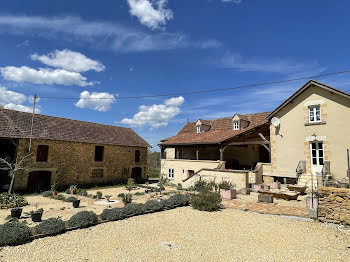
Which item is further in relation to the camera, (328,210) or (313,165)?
(313,165)

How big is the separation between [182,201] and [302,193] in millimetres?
8347

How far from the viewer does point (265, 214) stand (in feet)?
32.0

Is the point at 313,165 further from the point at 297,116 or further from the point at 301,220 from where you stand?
the point at 301,220

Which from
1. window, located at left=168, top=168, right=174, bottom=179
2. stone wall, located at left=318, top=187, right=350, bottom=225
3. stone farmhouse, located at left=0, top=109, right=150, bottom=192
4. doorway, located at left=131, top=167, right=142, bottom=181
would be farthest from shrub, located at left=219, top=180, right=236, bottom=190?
doorway, located at left=131, top=167, right=142, bottom=181

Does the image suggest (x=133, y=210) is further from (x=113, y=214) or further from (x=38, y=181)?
(x=38, y=181)

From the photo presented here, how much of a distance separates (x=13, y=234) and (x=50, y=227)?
1.05 metres

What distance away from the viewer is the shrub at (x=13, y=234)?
6.11m

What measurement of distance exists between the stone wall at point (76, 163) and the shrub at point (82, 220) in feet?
39.2

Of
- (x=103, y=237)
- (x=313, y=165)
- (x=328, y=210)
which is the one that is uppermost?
(x=313, y=165)

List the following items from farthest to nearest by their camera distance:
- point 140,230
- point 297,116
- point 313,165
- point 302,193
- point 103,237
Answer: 1. point 297,116
2. point 313,165
3. point 302,193
4. point 140,230
5. point 103,237

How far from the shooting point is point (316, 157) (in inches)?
605

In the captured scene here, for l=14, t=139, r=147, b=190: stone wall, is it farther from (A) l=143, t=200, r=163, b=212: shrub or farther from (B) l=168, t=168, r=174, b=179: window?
(A) l=143, t=200, r=163, b=212: shrub

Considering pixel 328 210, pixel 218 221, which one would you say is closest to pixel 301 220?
pixel 328 210

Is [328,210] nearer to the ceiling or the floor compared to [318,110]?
nearer to the floor
